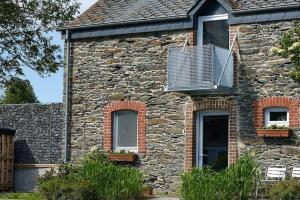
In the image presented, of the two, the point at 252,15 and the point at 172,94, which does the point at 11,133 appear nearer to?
the point at 172,94

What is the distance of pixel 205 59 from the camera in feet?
61.3

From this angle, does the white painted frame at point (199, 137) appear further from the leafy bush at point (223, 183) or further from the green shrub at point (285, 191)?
the green shrub at point (285, 191)

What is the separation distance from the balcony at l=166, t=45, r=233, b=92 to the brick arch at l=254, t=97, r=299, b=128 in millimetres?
1000

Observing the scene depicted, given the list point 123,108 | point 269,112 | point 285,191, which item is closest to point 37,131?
point 123,108

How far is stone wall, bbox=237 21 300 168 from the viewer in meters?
18.4

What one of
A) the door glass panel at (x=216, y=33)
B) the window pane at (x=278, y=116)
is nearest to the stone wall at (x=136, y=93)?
the door glass panel at (x=216, y=33)

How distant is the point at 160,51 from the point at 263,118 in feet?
12.8

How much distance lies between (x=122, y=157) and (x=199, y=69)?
3802 millimetres

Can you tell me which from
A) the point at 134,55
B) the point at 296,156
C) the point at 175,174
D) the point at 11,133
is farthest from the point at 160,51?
the point at 11,133

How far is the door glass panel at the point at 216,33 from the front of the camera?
65.7 ft

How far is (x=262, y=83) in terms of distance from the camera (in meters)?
18.9

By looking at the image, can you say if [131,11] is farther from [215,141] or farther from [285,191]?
[285,191]

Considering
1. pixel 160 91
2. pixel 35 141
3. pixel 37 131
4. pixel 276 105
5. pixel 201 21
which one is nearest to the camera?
pixel 276 105

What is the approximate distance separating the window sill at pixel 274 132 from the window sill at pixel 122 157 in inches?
159
